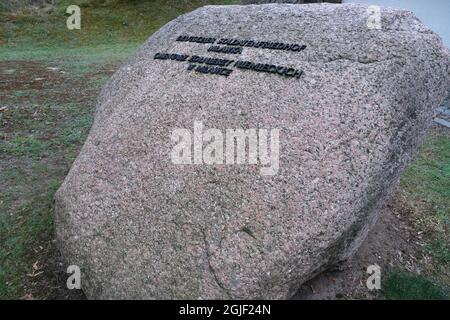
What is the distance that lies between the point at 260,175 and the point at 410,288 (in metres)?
1.43

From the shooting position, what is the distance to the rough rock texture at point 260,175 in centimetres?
245

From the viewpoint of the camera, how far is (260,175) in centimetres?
259

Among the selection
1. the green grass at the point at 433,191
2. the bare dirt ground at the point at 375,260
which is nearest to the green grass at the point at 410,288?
the bare dirt ground at the point at 375,260

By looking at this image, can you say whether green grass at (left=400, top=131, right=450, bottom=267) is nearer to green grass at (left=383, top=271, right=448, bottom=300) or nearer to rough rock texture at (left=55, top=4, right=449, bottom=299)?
green grass at (left=383, top=271, right=448, bottom=300)

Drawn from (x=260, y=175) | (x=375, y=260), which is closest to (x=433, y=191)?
(x=375, y=260)

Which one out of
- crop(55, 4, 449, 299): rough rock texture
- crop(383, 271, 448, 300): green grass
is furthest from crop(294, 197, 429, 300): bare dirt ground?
crop(55, 4, 449, 299): rough rock texture

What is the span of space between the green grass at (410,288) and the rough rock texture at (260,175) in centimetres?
47

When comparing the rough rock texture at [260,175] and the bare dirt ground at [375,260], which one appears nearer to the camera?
the rough rock texture at [260,175]

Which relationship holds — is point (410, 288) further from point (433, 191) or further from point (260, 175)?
point (433, 191)

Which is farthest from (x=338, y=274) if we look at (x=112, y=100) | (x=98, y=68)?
(x=98, y=68)

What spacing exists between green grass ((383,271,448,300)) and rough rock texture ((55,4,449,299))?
18.5 inches

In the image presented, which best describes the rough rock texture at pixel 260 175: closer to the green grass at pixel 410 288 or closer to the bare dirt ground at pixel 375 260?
the bare dirt ground at pixel 375 260

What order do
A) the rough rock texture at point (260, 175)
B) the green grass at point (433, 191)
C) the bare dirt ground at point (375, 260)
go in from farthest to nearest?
the green grass at point (433, 191)
the bare dirt ground at point (375, 260)
the rough rock texture at point (260, 175)
